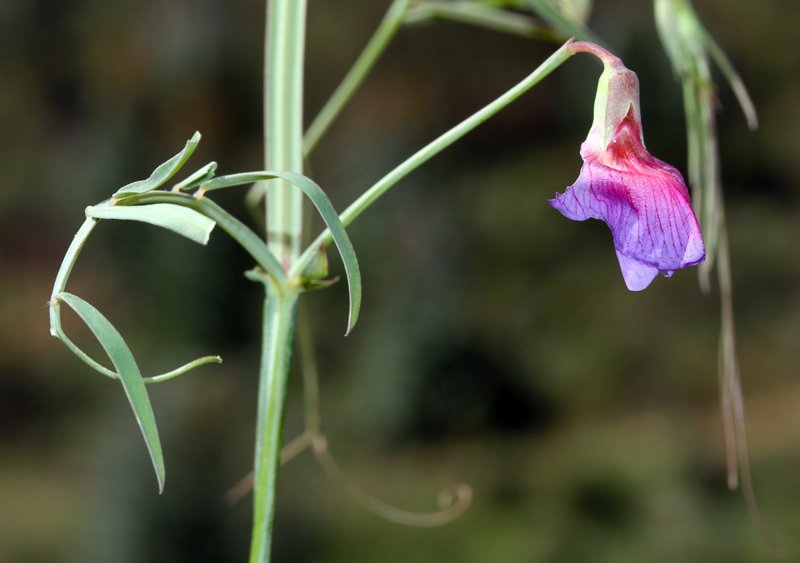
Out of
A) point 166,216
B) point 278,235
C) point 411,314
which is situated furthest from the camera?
point 411,314

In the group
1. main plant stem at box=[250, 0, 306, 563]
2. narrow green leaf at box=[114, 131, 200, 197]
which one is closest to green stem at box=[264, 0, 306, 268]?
main plant stem at box=[250, 0, 306, 563]

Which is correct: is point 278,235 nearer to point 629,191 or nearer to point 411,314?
point 629,191

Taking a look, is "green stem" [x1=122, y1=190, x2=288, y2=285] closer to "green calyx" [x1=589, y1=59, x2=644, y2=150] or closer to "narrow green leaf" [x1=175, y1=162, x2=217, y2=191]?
"narrow green leaf" [x1=175, y1=162, x2=217, y2=191]

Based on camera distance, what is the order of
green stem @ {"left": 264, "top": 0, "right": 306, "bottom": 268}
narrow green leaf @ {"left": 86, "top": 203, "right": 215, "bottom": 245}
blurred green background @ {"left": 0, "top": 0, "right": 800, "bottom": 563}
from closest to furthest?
narrow green leaf @ {"left": 86, "top": 203, "right": 215, "bottom": 245}
green stem @ {"left": 264, "top": 0, "right": 306, "bottom": 268}
blurred green background @ {"left": 0, "top": 0, "right": 800, "bottom": 563}

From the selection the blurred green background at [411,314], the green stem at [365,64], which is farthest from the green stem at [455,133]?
the blurred green background at [411,314]

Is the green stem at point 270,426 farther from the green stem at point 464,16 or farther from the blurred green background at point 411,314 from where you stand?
the blurred green background at point 411,314

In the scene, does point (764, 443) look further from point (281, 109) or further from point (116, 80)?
point (281, 109)

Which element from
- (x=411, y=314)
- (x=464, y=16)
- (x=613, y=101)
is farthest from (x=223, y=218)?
(x=411, y=314)
